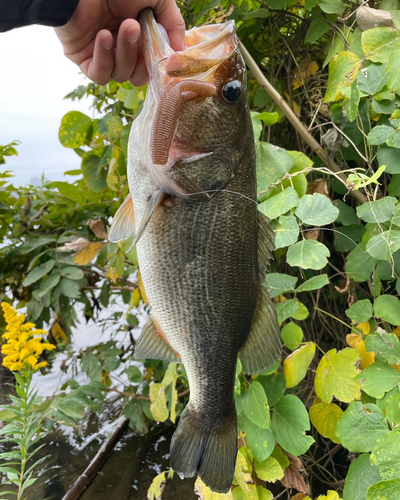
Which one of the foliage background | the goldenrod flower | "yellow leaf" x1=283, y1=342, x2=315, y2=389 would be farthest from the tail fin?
the goldenrod flower

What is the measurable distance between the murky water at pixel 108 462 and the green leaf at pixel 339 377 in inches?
47.8

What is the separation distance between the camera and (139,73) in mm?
1034

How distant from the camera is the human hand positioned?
0.87 meters

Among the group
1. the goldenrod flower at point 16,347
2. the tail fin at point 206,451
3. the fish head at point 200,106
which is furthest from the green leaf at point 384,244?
the goldenrod flower at point 16,347

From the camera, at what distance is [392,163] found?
3.53 feet

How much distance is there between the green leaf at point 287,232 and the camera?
1019 mm

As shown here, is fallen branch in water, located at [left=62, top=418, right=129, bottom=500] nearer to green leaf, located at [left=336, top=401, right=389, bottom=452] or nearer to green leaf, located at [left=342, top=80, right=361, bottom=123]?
green leaf, located at [left=336, top=401, right=389, bottom=452]

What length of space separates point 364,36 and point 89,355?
1.83m

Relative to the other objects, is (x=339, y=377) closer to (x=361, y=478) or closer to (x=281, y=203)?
(x=361, y=478)

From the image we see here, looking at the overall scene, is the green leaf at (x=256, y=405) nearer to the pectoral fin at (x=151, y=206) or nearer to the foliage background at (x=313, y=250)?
the foliage background at (x=313, y=250)

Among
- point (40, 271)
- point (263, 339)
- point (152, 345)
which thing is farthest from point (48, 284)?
point (263, 339)

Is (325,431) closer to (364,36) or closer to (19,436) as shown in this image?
(19,436)

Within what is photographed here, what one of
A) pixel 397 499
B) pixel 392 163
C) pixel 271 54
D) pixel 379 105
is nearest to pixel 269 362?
pixel 397 499

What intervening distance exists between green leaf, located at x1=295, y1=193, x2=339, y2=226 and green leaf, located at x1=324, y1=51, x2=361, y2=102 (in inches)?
15.1
